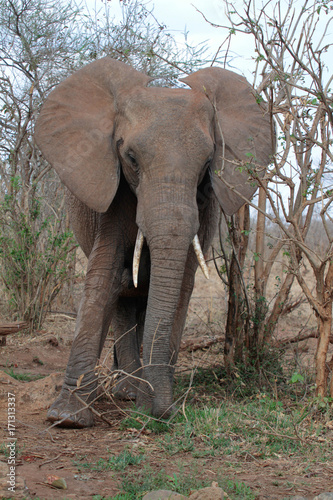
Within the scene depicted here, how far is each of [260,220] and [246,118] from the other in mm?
1023

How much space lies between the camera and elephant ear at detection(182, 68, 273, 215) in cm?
484

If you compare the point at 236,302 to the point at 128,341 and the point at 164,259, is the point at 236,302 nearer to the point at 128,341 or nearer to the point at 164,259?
the point at 128,341

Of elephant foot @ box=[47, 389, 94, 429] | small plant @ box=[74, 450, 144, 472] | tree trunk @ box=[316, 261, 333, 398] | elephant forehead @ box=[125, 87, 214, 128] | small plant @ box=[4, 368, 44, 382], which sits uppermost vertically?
elephant forehead @ box=[125, 87, 214, 128]

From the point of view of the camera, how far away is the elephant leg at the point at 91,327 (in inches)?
170

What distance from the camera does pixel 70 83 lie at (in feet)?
16.6

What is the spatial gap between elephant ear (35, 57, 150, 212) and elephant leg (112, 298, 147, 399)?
164 centimetres

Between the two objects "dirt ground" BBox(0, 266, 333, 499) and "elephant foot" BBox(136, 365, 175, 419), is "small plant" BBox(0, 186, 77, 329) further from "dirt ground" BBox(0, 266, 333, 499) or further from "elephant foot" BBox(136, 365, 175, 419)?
"elephant foot" BBox(136, 365, 175, 419)

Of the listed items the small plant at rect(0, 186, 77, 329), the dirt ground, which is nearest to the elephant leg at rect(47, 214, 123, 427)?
the dirt ground

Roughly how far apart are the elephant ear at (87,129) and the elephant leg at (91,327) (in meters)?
0.32

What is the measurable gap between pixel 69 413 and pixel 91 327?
0.64 metres

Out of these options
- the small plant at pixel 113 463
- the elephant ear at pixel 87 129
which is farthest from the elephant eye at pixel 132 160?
the small plant at pixel 113 463

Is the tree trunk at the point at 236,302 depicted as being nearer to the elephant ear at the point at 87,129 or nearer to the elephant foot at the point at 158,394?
the elephant foot at the point at 158,394

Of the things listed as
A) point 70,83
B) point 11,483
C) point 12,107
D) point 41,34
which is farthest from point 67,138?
point 41,34

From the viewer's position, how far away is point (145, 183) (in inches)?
172
